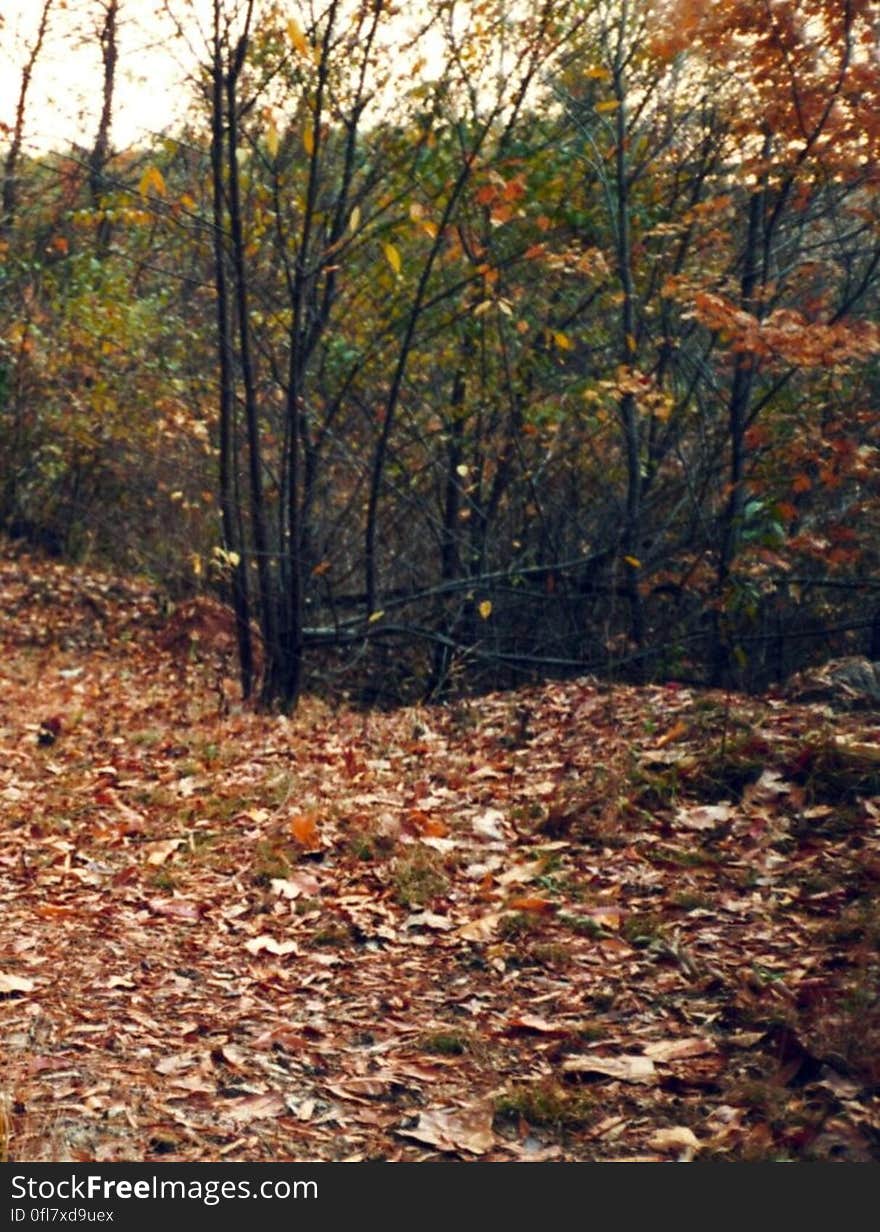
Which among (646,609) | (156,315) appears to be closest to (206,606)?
(156,315)

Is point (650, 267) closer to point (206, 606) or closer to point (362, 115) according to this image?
point (362, 115)

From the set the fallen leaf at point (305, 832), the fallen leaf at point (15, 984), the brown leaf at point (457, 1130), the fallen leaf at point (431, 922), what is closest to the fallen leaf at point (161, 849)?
the fallen leaf at point (305, 832)

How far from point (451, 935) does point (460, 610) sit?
5648 millimetres

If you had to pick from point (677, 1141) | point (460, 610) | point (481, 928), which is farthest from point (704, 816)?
point (460, 610)

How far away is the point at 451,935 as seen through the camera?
581 cm

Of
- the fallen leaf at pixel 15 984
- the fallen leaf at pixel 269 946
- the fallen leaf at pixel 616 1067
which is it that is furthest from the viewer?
the fallen leaf at pixel 269 946

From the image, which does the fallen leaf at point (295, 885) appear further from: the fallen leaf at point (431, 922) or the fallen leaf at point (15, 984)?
the fallen leaf at point (15, 984)

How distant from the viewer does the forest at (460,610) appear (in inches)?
183

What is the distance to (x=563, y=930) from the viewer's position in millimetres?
5809

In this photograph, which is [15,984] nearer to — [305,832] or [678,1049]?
[305,832]

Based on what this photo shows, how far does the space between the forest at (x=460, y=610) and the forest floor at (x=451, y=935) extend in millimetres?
24

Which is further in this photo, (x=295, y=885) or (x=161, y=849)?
(x=161, y=849)

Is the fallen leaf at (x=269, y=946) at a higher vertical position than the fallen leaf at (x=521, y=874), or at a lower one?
lower

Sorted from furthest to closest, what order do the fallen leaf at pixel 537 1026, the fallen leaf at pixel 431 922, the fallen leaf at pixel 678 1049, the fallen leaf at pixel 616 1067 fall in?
1. the fallen leaf at pixel 431 922
2. the fallen leaf at pixel 537 1026
3. the fallen leaf at pixel 678 1049
4. the fallen leaf at pixel 616 1067
